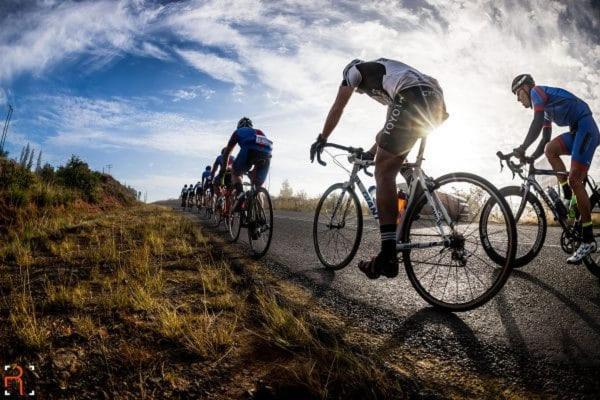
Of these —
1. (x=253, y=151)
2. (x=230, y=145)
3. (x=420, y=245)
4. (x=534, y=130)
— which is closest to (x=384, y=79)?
(x=420, y=245)

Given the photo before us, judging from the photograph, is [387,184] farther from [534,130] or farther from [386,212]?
[534,130]

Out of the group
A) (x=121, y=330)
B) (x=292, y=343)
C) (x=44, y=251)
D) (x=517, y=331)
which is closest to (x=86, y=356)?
(x=121, y=330)

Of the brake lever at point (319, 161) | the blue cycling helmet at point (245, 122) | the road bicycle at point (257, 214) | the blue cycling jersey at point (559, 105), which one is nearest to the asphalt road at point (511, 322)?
the brake lever at point (319, 161)

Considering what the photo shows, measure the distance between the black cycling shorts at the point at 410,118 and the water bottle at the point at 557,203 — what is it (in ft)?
8.17

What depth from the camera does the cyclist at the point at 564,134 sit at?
163 inches

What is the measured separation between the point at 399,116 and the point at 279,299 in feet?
6.19

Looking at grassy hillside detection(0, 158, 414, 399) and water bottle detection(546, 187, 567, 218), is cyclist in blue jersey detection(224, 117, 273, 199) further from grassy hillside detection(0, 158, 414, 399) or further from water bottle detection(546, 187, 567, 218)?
water bottle detection(546, 187, 567, 218)

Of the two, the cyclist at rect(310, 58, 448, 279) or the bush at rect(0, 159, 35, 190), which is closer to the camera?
the cyclist at rect(310, 58, 448, 279)

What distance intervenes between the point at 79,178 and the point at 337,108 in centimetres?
2083

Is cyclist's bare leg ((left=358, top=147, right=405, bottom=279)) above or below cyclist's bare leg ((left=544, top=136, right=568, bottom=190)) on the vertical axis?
below

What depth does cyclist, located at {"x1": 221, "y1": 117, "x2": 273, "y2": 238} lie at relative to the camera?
20.5 ft

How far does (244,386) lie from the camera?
4.99 ft

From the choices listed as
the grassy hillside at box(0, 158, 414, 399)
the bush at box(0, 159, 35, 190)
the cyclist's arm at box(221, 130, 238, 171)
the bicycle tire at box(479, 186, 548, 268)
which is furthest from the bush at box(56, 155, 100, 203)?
the bicycle tire at box(479, 186, 548, 268)

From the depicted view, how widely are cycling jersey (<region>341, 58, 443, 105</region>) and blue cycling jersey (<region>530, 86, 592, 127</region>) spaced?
2531 millimetres
